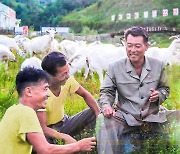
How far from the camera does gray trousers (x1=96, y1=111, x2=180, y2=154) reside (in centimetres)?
225

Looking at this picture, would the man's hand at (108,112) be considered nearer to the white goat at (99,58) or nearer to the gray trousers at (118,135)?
the gray trousers at (118,135)

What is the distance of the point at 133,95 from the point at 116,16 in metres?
3.14

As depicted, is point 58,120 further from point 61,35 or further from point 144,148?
point 61,35

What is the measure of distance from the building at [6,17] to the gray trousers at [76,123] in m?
2.92

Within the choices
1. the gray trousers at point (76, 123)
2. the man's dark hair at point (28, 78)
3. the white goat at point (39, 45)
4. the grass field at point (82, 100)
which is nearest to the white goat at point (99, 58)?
the grass field at point (82, 100)

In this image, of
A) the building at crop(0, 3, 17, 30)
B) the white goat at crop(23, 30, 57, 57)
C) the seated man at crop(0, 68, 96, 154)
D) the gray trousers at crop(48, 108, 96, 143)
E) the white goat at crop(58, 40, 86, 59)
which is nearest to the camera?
the seated man at crop(0, 68, 96, 154)

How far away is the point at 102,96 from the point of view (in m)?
2.34

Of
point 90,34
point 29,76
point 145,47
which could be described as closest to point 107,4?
point 90,34

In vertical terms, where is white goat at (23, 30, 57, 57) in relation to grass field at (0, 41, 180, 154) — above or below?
above

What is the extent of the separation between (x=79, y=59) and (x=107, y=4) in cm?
78

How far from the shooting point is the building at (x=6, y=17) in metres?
5.24

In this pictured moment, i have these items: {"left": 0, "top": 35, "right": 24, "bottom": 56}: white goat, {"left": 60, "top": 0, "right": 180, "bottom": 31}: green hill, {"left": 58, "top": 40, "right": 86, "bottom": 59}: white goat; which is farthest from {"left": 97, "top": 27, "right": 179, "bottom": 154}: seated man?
{"left": 0, "top": 35, "right": 24, "bottom": 56}: white goat

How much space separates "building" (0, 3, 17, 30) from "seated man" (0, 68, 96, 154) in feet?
11.7

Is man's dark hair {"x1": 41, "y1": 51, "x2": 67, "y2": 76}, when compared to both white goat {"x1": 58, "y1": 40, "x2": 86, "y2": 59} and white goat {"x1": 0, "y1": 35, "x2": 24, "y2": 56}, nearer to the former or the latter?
white goat {"x1": 58, "y1": 40, "x2": 86, "y2": 59}
